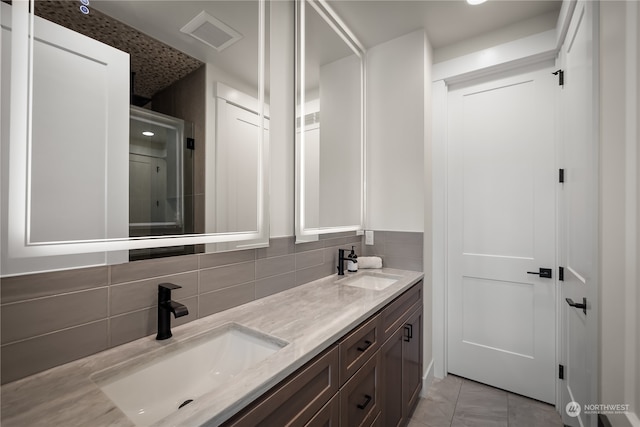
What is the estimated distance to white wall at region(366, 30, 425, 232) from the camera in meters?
2.06

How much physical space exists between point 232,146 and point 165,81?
35 cm

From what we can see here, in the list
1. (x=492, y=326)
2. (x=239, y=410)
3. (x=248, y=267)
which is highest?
(x=248, y=267)

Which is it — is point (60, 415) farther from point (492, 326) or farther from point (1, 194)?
point (492, 326)

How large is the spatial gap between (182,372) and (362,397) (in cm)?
76

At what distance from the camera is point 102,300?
82 cm

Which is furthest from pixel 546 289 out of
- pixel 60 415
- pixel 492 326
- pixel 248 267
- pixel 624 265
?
pixel 60 415

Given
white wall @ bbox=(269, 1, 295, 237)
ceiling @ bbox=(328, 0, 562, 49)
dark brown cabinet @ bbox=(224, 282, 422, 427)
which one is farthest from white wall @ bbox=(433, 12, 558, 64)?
dark brown cabinet @ bbox=(224, 282, 422, 427)

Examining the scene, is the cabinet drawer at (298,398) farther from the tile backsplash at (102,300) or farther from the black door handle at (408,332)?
the black door handle at (408,332)

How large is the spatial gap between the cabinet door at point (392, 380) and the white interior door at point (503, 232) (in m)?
0.97

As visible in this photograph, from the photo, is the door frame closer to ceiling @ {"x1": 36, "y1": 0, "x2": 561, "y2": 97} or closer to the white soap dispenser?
ceiling @ {"x1": 36, "y1": 0, "x2": 561, "y2": 97}

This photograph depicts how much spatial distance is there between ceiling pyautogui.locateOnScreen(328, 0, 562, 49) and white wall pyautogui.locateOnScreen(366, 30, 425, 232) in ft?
0.45

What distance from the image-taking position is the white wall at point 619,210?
704 mm

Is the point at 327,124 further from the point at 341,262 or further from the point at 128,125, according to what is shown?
the point at 128,125

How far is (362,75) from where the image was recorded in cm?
230
